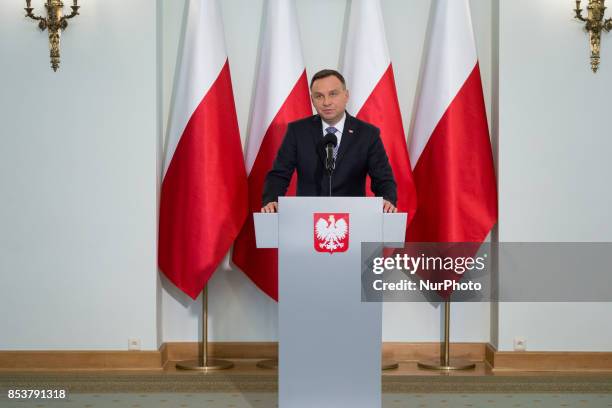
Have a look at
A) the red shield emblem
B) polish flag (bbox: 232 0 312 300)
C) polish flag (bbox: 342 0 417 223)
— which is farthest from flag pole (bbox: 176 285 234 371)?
the red shield emblem

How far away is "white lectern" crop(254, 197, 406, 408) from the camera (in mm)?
4191

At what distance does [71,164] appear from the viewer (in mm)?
6207

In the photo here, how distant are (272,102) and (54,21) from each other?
1595 millimetres

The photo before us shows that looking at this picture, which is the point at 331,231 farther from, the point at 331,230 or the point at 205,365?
the point at 205,365

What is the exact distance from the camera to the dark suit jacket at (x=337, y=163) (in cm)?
489

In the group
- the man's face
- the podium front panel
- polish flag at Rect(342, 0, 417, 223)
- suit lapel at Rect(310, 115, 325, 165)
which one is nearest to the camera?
the podium front panel

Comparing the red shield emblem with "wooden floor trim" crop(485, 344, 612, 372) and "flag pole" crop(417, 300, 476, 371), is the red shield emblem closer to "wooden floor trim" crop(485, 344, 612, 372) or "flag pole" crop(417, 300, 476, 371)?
"flag pole" crop(417, 300, 476, 371)

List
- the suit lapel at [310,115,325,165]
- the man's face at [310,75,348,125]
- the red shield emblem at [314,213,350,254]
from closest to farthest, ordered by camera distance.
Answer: the red shield emblem at [314,213,350,254], the man's face at [310,75,348,125], the suit lapel at [310,115,325,165]

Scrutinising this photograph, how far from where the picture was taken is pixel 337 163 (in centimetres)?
487

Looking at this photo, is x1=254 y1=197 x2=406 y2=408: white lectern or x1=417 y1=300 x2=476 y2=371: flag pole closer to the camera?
x1=254 y1=197 x2=406 y2=408: white lectern

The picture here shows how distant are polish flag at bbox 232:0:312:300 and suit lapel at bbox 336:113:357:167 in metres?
1.37

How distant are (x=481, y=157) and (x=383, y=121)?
0.73 metres

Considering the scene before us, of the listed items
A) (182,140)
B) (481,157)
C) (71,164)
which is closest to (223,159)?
(182,140)

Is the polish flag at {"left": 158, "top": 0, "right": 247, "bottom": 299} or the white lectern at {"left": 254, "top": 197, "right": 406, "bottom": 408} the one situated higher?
the polish flag at {"left": 158, "top": 0, "right": 247, "bottom": 299}
